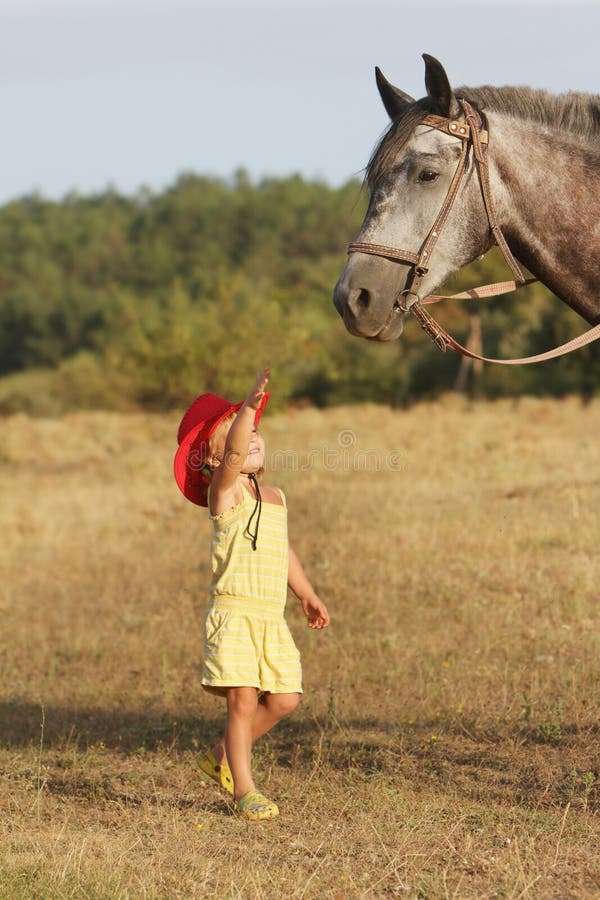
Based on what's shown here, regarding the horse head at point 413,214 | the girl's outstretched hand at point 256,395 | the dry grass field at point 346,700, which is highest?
the horse head at point 413,214

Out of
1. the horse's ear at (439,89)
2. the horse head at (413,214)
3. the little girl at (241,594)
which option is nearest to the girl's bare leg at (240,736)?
the little girl at (241,594)

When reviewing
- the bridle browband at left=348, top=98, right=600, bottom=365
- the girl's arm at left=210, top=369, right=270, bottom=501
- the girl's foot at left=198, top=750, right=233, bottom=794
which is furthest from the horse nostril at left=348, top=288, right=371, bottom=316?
the girl's foot at left=198, top=750, right=233, bottom=794

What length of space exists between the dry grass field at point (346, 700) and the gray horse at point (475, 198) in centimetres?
209

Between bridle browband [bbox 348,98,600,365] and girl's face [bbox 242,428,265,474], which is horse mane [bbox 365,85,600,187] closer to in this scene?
bridle browband [bbox 348,98,600,365]

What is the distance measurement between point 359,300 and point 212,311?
29.9m

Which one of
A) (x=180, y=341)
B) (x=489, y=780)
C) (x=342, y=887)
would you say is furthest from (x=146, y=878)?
(x=180, y=341)

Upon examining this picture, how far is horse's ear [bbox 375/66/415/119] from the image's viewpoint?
4398 mm

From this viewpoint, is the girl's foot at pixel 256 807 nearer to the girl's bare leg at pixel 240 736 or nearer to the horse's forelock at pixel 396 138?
the girl's bare leg at pixel 240 736

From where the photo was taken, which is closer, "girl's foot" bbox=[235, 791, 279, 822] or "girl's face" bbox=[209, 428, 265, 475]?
"girl's foot" bbox=[235, 791, 279, 822]

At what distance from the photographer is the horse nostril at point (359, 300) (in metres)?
3.97

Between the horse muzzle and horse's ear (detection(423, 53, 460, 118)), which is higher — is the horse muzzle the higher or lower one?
the lower one

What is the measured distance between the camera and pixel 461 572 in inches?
344

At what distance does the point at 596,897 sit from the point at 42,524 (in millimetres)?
11712

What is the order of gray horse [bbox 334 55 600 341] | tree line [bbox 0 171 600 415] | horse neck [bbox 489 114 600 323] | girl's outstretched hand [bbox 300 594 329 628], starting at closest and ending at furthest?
gray horse [bbox 334 55 600 341] < horse neck [bbox 489 114 600 323] < girl's outstretched hand [bbox 300 594 329 628] < tree line [bbox 0 171 600 415]
